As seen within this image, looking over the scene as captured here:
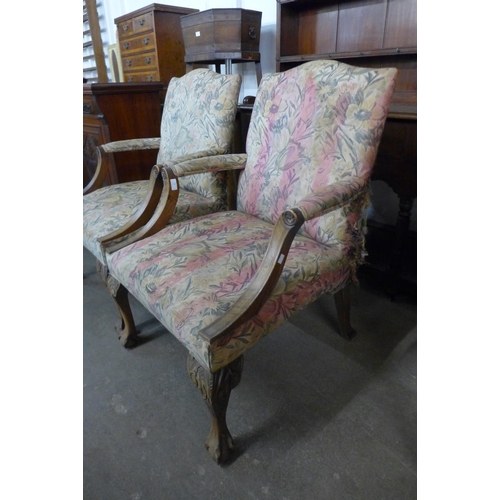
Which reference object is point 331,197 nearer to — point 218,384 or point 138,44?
point 218,384

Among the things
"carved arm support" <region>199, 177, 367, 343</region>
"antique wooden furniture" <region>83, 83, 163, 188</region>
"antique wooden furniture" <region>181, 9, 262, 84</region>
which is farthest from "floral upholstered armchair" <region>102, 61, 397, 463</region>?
"antique wooden furniture" <region>83, 83, 163, 188</region>

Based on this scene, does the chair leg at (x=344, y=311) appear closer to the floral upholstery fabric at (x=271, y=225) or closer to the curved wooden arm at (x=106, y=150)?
the floral upholstery fabric at (x=271, y=225)

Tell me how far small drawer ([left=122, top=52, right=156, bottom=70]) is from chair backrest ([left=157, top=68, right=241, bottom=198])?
85cm

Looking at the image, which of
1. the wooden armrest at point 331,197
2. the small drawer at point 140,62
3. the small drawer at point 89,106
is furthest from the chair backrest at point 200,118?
the small drawer at point 140,62

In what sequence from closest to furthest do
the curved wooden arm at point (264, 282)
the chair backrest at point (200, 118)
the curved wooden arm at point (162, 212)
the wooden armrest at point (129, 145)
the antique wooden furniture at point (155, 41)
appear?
1. the curved wooden arm at point (264, 282)
2. the curved wooden arm at point (162, 212)
3. the chair backrest at point (200, 118)
4. the wooden armrest at point (129, 145)
5. the antique wooden furniture at point (155, 41)

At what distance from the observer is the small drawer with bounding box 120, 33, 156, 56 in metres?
2.27

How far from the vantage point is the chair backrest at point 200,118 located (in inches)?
54.8

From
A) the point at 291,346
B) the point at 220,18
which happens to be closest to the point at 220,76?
the point at 220,18

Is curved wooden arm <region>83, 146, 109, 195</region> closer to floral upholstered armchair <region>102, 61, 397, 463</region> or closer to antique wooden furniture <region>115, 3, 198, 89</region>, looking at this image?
floral upholstered armchair <region>102, 61, 397, 463</region>

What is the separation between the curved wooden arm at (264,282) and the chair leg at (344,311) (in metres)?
0.55

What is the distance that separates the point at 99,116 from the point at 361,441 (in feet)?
6.34

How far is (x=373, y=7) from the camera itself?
5.29 feet

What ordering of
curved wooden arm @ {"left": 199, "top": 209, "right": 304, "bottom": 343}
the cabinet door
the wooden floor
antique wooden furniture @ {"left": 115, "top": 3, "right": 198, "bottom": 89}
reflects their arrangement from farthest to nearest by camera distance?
antique wooden furniture @ {"left": 115, "top": 3, "right": 198, "bottom": 89} → the cabinet door → the wooden floor → curved wooden arm @ {"left": 199, "top": 209, "right": 304, "bottom": 343}
